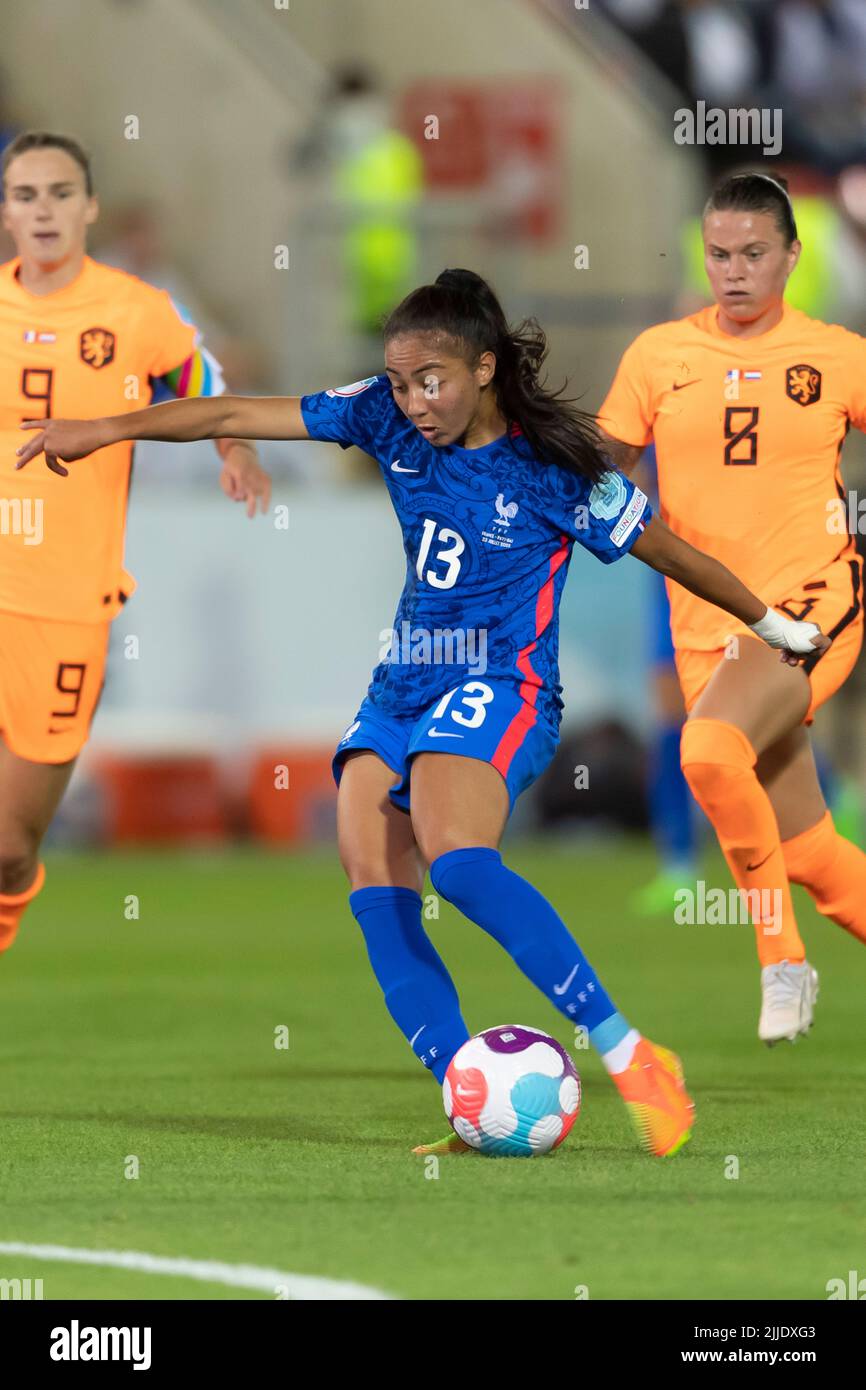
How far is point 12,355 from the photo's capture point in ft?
24.2

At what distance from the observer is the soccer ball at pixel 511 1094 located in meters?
5.83

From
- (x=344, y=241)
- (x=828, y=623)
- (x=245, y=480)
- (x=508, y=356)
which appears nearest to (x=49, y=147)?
(x=245, y=480)

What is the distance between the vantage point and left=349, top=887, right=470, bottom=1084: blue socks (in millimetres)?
6129

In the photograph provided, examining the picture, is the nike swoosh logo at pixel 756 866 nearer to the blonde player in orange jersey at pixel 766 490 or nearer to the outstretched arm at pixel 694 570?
the blonde player in orange jersey at pixel 766 490

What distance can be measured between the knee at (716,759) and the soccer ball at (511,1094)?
1.20 meters

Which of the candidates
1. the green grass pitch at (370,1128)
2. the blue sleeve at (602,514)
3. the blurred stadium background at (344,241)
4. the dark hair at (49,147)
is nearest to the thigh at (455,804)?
the blue sleeve at (602,514)

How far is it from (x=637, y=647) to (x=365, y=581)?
1.80 m

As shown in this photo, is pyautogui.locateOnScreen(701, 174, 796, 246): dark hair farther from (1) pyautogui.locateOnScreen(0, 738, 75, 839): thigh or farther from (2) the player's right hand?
(1) pyautogui.locateOnScreen(0, 738, 75, 839): thigh

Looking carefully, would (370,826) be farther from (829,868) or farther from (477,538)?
(829,868)

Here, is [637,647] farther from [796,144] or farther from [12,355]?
[12,355]

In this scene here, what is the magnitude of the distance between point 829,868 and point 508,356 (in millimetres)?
2085

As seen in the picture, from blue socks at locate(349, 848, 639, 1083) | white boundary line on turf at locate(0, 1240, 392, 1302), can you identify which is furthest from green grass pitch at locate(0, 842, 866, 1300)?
blue socks at locate(349, 848, 639, 1083)

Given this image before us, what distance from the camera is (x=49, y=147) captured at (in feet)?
24.4

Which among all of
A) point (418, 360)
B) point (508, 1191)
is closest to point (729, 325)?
point (418, 360)
